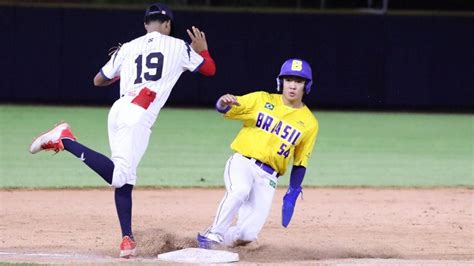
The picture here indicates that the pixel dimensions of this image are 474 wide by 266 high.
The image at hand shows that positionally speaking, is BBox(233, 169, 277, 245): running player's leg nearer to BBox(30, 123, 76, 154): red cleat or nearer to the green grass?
BBox(30, 123, 76, 154): red cleat

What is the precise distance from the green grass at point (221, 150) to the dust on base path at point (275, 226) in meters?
0.77

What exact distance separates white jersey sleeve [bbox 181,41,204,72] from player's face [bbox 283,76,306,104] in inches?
26.7

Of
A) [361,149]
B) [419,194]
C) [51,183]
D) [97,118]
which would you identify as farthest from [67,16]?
[419,194]

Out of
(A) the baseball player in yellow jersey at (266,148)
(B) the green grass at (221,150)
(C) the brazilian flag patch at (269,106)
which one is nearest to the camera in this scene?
(A) the baseball player in yellow jersey at (266,148)

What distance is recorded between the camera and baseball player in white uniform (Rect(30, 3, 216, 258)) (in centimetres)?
769

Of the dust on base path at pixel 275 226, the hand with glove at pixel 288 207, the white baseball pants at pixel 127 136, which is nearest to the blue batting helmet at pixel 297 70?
the hand with glove at pixel 288 207

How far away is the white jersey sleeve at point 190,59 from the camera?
314 inches

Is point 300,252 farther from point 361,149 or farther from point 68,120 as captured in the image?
point 68,120

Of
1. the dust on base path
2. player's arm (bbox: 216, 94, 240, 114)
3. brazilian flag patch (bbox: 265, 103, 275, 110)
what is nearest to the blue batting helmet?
brazilian flag patch (bbox: 265, 103, 275, 110)

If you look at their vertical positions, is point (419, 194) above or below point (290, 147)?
below

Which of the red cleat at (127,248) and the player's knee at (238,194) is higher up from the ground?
the player's knee at (238,194)

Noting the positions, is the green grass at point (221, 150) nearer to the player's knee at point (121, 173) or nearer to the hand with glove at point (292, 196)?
the hand with glove at point (292, 196)

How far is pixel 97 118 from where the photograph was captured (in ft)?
63.6

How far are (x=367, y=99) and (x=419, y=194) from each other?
10.1 metres
